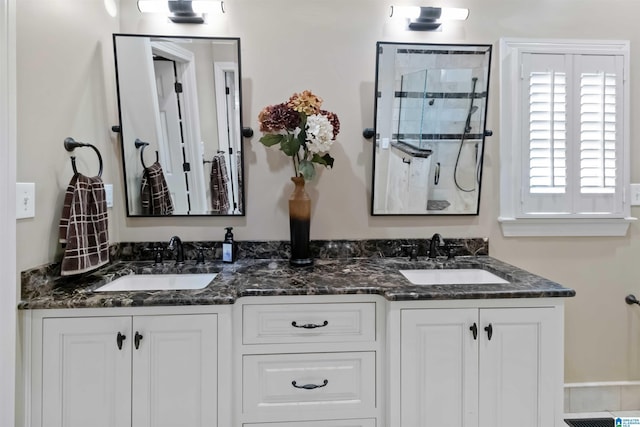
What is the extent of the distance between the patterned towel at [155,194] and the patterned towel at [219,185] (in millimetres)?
226

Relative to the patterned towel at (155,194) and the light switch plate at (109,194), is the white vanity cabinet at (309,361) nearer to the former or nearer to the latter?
the patterned towel at (155,194)

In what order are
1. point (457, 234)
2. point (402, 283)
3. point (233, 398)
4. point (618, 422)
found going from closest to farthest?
point (233, 398) → point (402, 283) → point (618, 422) → point (457, 234)

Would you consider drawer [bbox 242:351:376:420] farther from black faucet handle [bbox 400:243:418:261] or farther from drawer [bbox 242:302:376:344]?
black faucet handle [bbox 400:243:418:261]

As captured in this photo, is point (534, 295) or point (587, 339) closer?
point (534, 295)

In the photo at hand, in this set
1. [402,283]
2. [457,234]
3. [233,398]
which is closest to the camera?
[233,398]

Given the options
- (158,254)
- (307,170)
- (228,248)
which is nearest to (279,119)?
(307,170)

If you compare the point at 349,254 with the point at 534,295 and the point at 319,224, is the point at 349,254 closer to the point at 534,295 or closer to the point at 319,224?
the point at 319,224

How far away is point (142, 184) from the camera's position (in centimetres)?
177

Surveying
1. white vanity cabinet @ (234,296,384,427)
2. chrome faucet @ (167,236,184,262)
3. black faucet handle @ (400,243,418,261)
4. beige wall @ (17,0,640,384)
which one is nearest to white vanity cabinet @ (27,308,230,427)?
white vanity cabinet @ (234,296,384,427)

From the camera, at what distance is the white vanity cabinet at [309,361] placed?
1.28 meters

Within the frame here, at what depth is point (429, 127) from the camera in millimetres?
1799

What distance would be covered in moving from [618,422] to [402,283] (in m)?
1.49

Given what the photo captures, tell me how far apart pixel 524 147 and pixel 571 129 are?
25 centimetres

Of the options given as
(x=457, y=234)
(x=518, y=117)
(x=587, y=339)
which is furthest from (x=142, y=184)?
(x=587, y=339)
